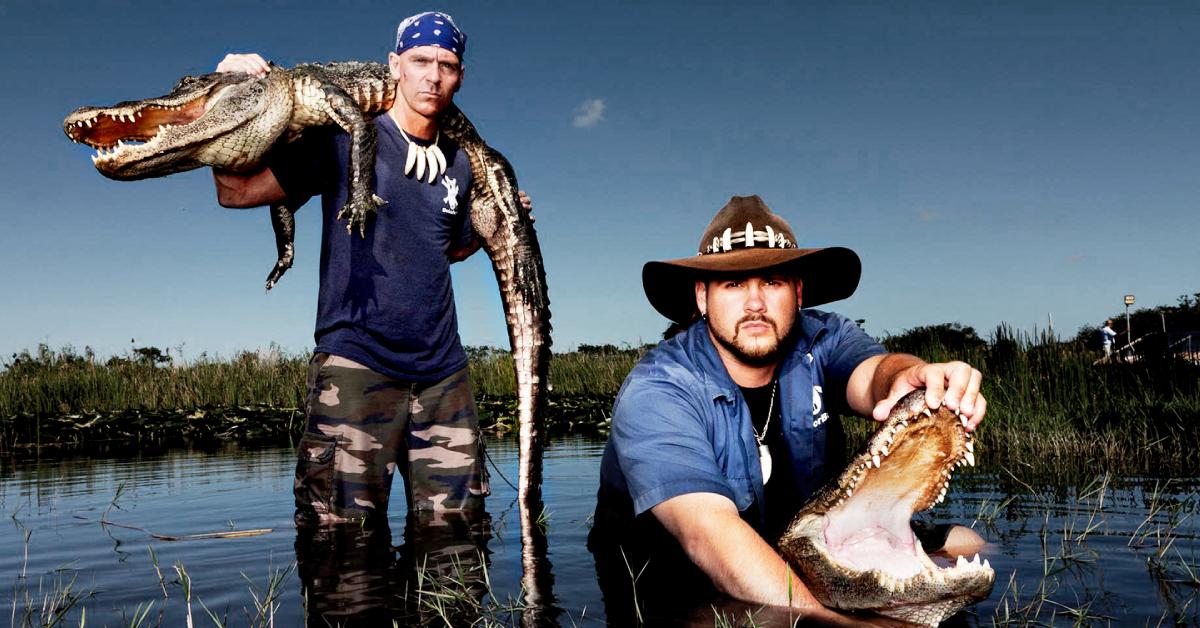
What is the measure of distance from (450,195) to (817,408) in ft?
6.78

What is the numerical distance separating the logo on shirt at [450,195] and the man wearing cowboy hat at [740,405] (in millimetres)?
1152

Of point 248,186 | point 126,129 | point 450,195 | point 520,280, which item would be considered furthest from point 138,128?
point 520,280

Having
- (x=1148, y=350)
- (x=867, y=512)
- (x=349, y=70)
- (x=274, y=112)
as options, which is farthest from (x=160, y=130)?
(x=1148, y=350)

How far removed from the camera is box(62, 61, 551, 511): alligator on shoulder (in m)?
3.68

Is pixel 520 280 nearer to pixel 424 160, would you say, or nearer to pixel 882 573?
pixel 424 160

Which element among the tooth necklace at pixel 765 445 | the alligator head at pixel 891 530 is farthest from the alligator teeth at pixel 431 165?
the alligator head at pixel 891 530

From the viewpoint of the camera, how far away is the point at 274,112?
3977 millimetres

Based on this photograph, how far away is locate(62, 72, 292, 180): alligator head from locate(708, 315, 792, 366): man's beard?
2295mm

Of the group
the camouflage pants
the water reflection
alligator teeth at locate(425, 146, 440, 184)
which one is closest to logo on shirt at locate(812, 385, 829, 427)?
the water reflection

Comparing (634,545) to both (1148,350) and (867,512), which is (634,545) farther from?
(1148,350)

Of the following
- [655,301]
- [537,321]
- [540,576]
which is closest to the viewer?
[540,576]

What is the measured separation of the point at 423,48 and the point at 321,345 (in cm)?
148

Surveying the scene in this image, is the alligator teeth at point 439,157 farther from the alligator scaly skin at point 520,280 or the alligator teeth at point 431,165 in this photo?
the alligator scaly skin at point 520,280

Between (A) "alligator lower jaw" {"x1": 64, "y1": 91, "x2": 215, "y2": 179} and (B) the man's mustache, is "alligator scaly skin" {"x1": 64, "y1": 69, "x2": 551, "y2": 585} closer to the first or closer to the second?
(A) "alligator lower jaw" {"x1": 64, "y1": 91, "x2": 215, "y2": 179}
